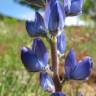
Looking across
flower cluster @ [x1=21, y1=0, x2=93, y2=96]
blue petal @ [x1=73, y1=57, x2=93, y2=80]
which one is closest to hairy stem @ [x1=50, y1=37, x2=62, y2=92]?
flower cluster @ [x1=21, y1=0, x2=93, y2=96]

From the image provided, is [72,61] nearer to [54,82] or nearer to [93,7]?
[54,82]

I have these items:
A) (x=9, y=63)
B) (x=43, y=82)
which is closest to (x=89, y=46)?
(x=9, y=63)

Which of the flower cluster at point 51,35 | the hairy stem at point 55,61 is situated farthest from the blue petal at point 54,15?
the hairy stem at point 55,61

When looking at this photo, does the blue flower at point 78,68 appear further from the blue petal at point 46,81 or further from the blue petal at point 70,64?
the blue petal at point 46,81

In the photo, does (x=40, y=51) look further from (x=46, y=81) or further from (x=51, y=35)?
(x=46, y=81)

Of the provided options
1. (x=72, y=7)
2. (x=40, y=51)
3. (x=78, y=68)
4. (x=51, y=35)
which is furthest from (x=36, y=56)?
(x=72, y=7)

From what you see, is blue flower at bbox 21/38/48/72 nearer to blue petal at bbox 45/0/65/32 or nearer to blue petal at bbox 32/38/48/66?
blue petal at bbox 32/38/48/66
